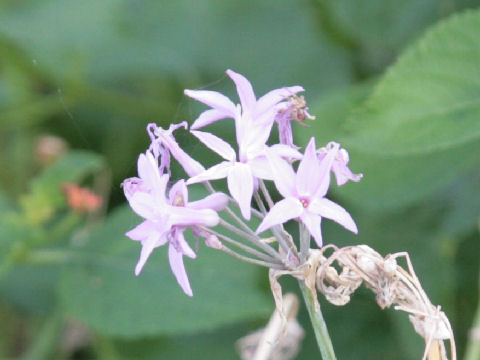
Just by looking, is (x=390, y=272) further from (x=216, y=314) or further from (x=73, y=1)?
(x=73, y=1)

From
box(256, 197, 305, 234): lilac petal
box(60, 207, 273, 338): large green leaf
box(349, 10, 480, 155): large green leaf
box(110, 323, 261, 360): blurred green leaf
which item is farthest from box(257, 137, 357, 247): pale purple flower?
box(110, 323, 261, 360): blurred green leaf

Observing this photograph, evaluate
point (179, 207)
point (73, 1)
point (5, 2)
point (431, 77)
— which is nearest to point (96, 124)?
point (73, 1)

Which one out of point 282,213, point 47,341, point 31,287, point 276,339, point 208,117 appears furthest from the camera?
point 31,287

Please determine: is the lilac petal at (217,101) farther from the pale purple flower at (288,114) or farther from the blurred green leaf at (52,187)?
the blurred green leaf at (52,187)

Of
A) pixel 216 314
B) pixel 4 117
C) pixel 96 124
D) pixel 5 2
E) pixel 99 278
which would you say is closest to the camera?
pixel 216 314

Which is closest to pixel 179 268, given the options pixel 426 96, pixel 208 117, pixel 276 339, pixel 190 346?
pixel 208 117

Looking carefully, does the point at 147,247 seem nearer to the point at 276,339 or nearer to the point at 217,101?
the point at 217,101

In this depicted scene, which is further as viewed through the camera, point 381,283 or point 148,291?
point 148,291

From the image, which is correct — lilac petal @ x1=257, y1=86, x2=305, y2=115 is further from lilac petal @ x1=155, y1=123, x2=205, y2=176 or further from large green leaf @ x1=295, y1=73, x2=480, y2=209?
large green leaf @ x1=295, y1=73, x2=480, y2=209
